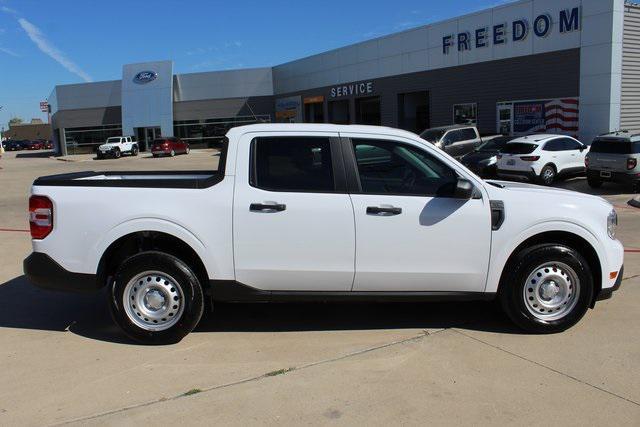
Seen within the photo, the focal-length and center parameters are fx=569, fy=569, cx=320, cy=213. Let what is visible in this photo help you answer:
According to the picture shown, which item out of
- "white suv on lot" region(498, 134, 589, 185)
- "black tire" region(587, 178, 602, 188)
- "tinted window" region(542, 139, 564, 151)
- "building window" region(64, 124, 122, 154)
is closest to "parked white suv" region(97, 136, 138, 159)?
"building window" region(64, 124, 122, 154)

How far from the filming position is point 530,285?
4.85 m

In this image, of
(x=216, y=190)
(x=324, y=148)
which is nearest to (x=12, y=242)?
(x=216, y=190)

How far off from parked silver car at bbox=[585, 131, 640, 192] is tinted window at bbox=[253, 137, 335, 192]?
1257cm

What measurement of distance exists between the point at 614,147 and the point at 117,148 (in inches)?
1668

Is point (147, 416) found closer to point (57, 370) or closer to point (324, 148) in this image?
point (57, 370)

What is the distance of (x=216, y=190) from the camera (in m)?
4.67

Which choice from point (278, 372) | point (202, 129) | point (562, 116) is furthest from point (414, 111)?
point (278, 372)

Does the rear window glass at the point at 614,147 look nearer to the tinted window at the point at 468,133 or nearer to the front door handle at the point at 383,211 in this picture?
the tinted window at the point at 468,133

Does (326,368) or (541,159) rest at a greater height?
(541,159)

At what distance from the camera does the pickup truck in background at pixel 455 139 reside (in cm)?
2098

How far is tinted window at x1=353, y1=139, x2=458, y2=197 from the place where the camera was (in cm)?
472

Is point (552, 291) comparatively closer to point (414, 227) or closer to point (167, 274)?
point (414, 227)

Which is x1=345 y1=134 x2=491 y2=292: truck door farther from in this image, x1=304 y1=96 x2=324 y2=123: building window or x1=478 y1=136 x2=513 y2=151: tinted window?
A: x1=304 y1=96 x2=324 y2=123: building window

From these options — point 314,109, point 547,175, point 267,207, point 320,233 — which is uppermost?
point 314,109
